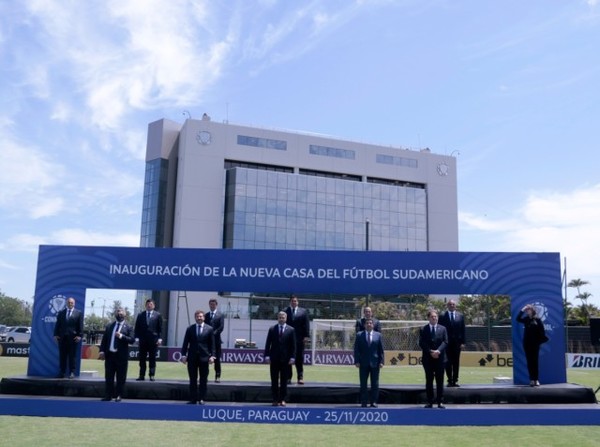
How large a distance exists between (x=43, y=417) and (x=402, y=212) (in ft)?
184

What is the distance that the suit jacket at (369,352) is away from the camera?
10352mm

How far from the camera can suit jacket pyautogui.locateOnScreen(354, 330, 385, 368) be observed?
10.4 metres

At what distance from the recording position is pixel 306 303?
53812 millimetres

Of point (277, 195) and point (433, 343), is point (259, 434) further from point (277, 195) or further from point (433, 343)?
point (277, 195)

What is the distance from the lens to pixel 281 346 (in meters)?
10.4

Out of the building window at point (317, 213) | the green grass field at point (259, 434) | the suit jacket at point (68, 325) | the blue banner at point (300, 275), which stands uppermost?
the building window at point (317, 213)

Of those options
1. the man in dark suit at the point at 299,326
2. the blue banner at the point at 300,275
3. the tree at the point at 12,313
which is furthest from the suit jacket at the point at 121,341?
the tree at the point at 12,313

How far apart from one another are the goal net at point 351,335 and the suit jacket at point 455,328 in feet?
55.1

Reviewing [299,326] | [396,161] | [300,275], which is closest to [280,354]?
[299,326]

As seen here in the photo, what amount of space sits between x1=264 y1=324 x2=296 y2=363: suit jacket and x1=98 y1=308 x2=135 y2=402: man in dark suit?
269cm

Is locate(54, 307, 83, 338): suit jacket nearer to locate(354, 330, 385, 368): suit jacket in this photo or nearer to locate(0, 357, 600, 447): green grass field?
locate(0, 357, 600, 447): green grass field

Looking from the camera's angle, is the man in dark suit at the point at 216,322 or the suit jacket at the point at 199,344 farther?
the man in dark suit at the point at 216,322

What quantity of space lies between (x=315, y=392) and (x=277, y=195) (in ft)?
155

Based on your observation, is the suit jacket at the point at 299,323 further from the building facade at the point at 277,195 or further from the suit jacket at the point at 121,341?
the building facade at the point at 277,195
